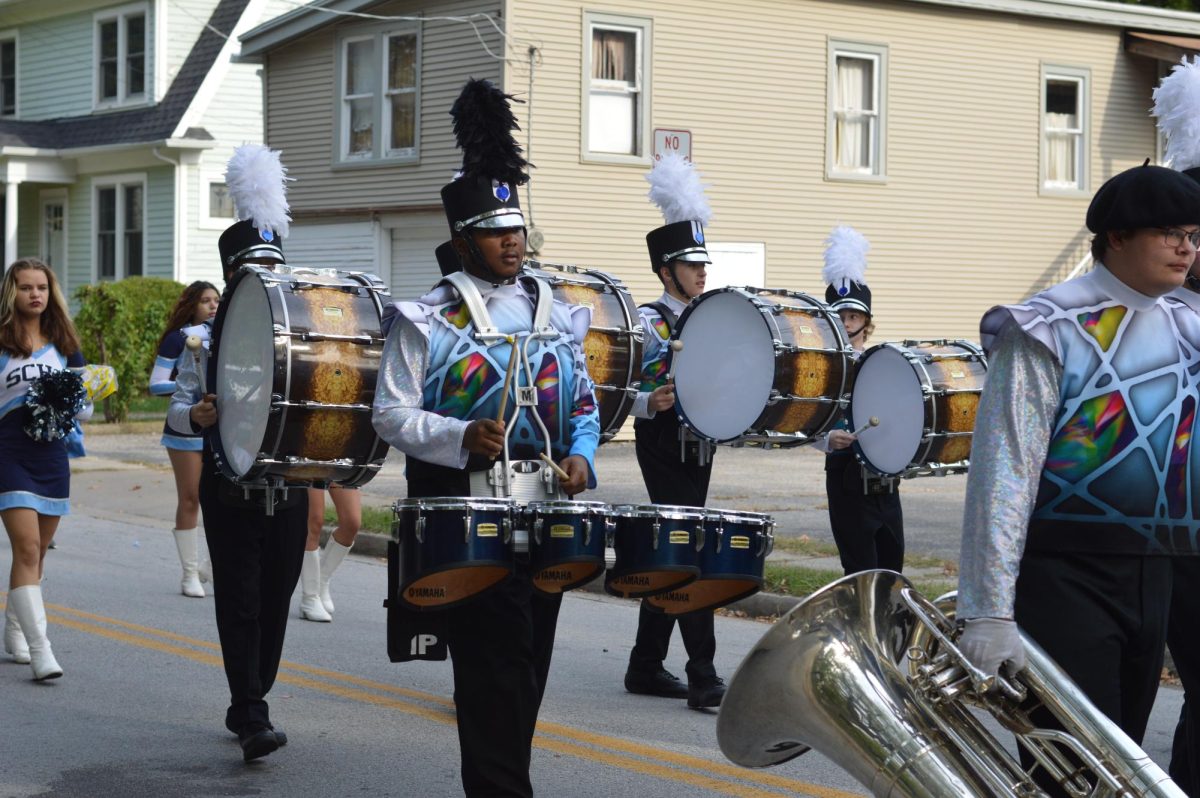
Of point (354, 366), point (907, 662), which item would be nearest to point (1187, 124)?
point (907, 662)

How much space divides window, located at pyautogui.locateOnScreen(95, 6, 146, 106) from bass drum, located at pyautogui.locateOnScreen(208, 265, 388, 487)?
2541 cm

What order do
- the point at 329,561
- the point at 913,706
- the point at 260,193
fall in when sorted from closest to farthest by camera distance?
1. the point at 913,706
2. the point at 260,193
3. the point at 329,561

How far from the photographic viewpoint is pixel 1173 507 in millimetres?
4230

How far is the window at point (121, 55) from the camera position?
3100cm

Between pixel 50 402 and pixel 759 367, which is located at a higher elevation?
pixel 759 367

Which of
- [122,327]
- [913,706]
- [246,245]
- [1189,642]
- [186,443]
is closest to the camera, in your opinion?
[913,706]

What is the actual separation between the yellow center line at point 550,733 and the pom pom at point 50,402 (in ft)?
4.97

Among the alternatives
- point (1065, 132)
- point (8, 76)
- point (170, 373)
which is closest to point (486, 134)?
point (170, 373)

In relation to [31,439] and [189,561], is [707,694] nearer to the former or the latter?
[31,439]

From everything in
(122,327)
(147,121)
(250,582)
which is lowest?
(250,582)

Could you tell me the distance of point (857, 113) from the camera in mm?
25062

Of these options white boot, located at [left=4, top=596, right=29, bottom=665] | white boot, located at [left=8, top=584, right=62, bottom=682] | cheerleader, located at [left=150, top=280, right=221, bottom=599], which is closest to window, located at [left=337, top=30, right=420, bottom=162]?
cheerleader, located at [left=150, top=280, right=221, bottom=599]

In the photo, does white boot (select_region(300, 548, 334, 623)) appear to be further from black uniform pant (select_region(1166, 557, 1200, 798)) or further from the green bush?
the green bush

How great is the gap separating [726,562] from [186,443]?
21.8ft
